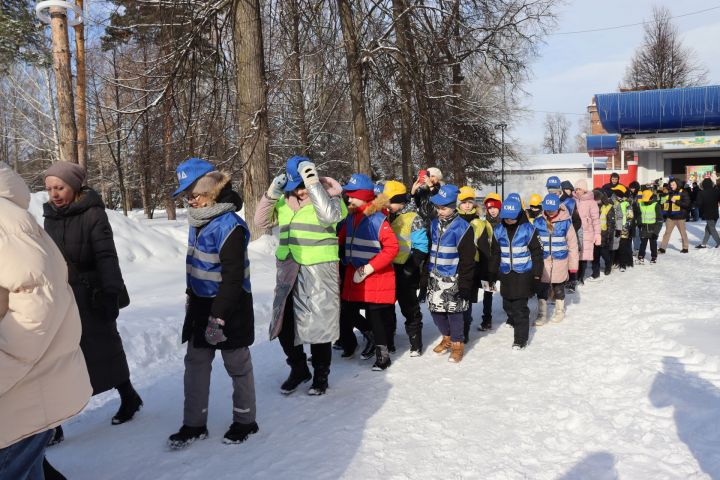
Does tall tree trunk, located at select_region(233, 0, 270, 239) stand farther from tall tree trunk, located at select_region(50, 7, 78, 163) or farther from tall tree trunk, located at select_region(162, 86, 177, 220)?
tall tree trunk, located at select_region(50, 7, 78, 163)

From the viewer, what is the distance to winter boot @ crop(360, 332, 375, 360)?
213 inches

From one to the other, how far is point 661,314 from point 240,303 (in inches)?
211

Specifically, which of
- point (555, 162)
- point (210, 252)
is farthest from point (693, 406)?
point (555, 162)

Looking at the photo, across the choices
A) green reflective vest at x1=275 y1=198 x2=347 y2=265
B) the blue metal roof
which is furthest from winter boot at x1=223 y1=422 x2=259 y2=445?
the blue metal roof

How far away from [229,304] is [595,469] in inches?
91.7

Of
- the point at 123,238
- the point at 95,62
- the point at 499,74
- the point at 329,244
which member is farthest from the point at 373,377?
the point at 95,62

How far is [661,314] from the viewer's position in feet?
21.0

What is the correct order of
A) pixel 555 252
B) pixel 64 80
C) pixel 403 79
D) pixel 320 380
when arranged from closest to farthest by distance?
pixel 320 380 < pixel 555 252 < pixel 64 80 < pixel 403 79

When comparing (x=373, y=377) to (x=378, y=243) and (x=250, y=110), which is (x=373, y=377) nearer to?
(x=378, y=243)

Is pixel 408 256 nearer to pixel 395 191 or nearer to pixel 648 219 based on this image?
pixel 395 191

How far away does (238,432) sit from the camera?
11.4 ft

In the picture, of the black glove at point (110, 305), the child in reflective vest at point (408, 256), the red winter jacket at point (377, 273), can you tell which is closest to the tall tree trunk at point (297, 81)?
the child in reflective vest at point (408, 256)

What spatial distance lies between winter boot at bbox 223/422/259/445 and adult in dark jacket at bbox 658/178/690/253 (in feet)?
42.3

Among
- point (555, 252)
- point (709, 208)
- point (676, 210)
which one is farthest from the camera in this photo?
point (709, 208)
